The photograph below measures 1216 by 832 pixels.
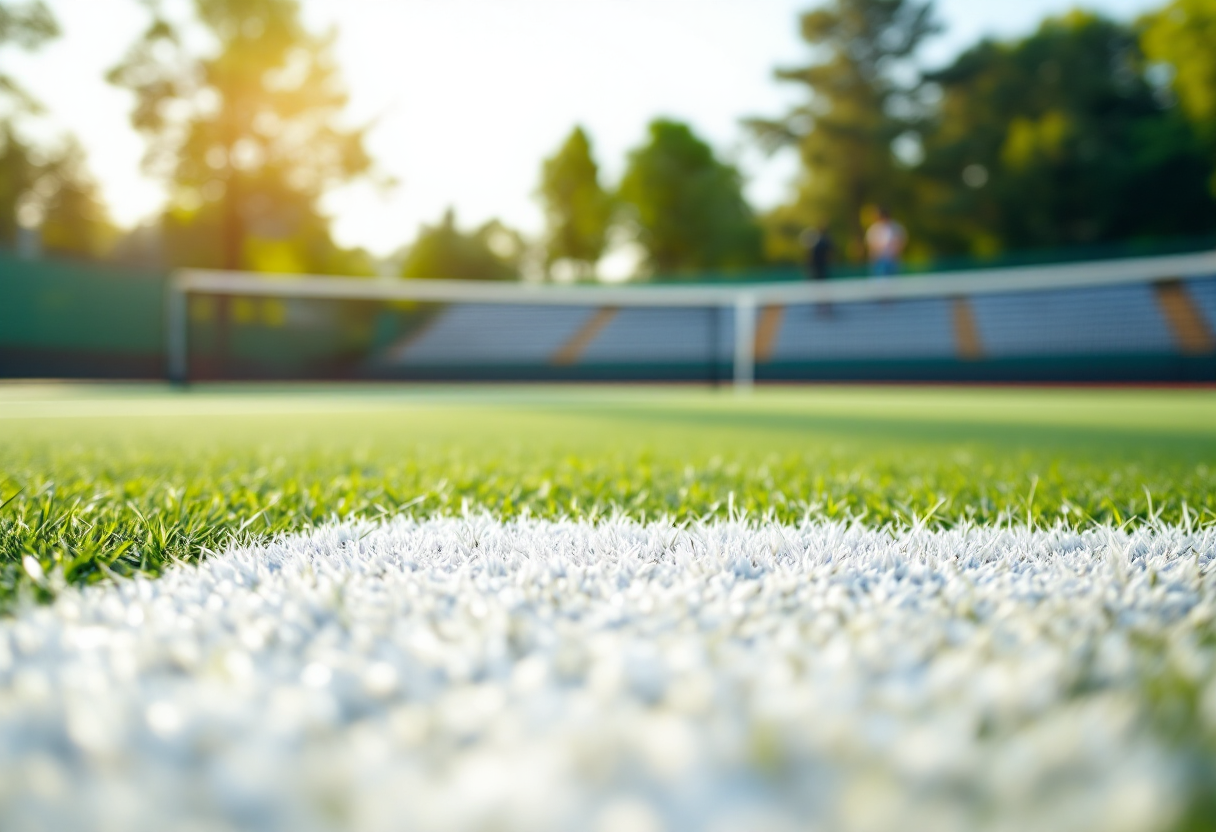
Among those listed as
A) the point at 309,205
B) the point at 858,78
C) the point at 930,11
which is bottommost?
the point at 309,205

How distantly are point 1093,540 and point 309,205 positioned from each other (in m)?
28.7

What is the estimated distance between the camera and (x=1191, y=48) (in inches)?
1020

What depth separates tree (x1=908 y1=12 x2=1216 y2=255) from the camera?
103 ft

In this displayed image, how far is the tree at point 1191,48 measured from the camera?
2545 cm

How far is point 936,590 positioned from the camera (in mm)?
1188

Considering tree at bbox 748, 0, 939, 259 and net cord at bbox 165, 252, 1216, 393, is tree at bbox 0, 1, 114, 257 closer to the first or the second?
net cord at bbox 165, 252, 1216, 393

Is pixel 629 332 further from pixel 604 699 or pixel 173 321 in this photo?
pixel 604 699

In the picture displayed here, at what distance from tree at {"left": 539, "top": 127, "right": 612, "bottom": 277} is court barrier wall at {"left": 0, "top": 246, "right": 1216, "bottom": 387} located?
1987 cm

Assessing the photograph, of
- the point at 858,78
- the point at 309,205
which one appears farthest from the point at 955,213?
the point at 309,205

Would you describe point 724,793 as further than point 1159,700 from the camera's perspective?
No

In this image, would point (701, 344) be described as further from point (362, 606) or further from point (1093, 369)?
point (362, 606)

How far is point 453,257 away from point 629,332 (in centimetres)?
1688

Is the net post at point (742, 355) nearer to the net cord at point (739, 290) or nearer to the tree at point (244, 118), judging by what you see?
the net cord at point (739, 290)

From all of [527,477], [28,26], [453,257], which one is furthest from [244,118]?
[527,477]
